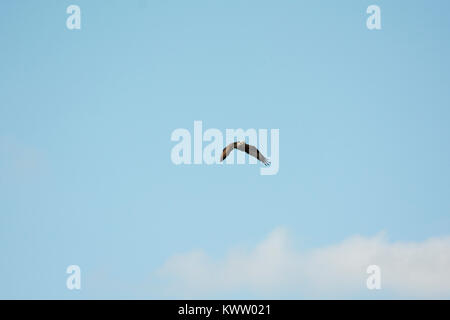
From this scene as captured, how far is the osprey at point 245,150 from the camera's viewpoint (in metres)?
41.5

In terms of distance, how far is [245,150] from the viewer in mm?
42062

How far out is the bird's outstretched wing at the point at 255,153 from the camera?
4194 centimetres

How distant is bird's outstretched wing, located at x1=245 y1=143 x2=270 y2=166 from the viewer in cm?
4194

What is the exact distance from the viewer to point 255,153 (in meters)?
42.1

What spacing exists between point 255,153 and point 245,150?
67cm

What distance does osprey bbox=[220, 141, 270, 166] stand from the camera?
136 ft
